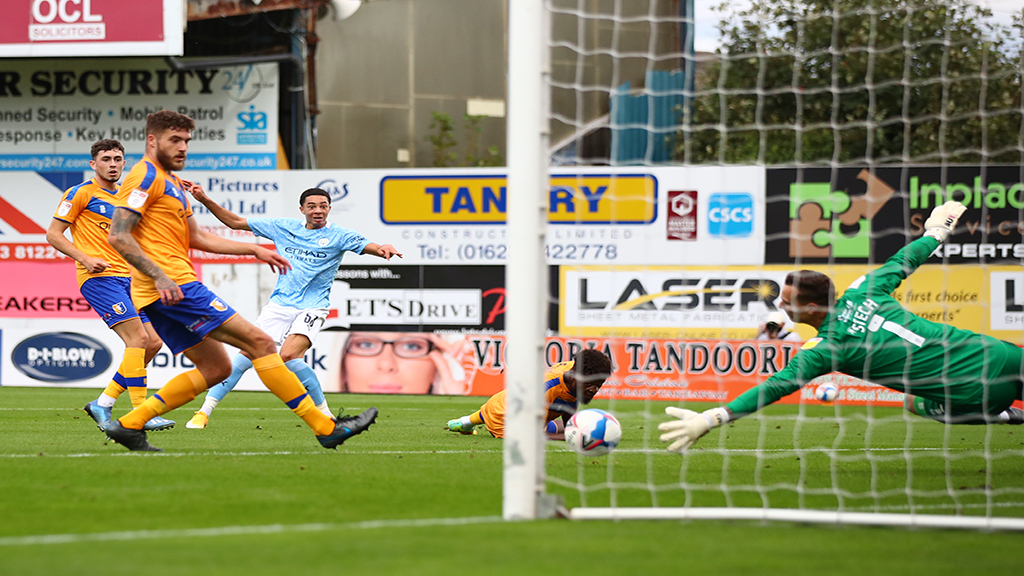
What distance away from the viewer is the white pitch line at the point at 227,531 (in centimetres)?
354

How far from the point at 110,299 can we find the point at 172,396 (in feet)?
6.53

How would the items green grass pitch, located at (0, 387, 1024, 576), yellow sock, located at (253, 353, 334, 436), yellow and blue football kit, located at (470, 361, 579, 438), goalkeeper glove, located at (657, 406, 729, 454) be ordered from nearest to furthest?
green grass pitch, located at (0, 387, 1024, 576), goalkeeper glove, located at (657, 406, 729, 454), yellow sock, located at (253, 353, 334, 436), yellow and blue football kit, located at (470, 361, 579, 438)

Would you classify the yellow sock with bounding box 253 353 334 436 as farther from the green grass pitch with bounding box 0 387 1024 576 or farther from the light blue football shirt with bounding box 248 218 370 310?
the light blue football shirt with bounding box 248 218 370 310

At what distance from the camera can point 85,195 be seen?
7.42 m

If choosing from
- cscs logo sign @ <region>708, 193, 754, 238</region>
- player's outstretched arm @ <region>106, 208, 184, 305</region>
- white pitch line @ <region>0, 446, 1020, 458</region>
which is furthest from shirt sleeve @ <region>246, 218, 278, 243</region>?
cscs logo sign @ <region>708, 193, 754, 238</region>

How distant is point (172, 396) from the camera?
565 cm

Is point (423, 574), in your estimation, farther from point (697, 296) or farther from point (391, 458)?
point (697, 296)

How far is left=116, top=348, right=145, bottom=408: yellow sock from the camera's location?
23.1 ft

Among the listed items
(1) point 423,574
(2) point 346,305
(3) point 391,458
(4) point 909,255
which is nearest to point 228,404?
(2) point 346,305

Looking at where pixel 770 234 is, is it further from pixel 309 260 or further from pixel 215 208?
pixel 215 208

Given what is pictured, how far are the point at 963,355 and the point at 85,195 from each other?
5.93 m

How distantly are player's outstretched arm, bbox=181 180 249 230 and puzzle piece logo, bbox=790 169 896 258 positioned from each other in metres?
8.06

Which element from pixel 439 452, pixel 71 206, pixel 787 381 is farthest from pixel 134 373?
pixel 787 381

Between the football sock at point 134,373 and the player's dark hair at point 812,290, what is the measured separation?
4.43m
